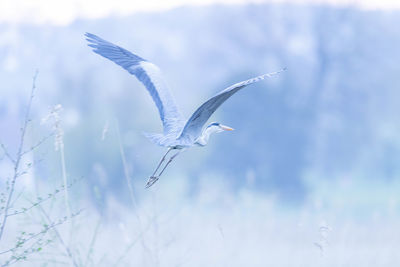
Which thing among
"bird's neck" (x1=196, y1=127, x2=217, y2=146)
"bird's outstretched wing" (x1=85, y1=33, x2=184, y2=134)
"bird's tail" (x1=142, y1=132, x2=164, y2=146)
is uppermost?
"bird's outstretched wing" (x1=85, y1=33, x2=184, y2=134)

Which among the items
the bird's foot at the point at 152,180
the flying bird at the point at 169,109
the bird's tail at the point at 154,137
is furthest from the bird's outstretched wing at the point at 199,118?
the bird's foot at the point at 152,180

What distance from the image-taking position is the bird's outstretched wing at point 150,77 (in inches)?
174

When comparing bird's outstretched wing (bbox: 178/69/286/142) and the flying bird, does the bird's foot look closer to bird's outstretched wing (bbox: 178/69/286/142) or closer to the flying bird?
the flying bird

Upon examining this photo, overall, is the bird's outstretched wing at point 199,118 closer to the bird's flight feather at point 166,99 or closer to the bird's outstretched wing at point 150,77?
the bird's flight feather at point 166,99

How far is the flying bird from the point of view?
12.5ft

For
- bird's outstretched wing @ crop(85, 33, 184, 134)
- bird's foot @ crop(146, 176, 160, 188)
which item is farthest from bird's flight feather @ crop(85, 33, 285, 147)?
bird's foot @ crop(146, 176, 160, 188)

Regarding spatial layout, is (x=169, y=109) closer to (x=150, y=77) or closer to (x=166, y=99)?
(x=166, y=99)

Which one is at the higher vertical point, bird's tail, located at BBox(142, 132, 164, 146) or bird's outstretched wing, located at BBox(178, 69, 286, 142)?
bird's outstretched wing, located at BBox(178, 69, 286, 142)

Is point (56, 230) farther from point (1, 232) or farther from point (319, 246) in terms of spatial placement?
point (319, 246)

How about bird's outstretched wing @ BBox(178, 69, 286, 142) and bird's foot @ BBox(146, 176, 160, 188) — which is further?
bird's foot @ BBox(146, 176, 160, 188)

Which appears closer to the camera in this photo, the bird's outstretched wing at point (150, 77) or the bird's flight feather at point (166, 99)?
the bird's flight feather at point (166, 99)

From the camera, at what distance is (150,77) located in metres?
4.83

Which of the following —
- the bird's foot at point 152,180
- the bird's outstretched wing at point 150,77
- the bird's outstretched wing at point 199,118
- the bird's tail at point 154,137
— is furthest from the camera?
the bird's outstretched wing at point 150,77

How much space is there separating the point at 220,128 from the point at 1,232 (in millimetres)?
1468
